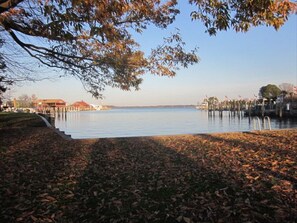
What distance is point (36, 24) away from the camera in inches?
327

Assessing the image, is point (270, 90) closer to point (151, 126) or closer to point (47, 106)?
point (47, 106)

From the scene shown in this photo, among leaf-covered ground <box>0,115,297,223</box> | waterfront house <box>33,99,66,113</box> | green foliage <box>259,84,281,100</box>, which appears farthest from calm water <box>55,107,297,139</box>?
green foliage <box>259,84,281,100</box>

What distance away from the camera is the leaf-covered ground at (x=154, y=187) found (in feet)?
13.0

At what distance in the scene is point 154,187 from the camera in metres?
5.11

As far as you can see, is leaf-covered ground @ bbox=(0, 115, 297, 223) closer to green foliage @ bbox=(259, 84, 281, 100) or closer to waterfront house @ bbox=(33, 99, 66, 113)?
waterfront house @ bbox=(33, 99, 66, 113)

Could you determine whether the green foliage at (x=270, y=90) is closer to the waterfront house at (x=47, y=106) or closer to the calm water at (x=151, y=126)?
the calm water at (x=151, y=126)

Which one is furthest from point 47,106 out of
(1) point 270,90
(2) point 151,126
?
(2) point 151,126

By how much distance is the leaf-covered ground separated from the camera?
3.96m

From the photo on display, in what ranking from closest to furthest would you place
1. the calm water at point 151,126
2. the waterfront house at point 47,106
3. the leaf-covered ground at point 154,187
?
1. the leaf-covered ground at point 154,187
2. the calm water at point 151,126
3. the waterfront house at point 47,106

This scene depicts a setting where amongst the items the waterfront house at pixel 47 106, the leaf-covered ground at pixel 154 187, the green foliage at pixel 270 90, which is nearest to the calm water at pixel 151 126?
the leaf-covered ground at pixel 154 187

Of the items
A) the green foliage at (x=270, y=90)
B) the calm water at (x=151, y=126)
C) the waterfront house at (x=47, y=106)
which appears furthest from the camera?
the green foliage at (x=270, y=90)

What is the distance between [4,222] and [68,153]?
5.30 metres

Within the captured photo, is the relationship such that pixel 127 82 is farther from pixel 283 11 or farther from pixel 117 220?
pixel 117 220

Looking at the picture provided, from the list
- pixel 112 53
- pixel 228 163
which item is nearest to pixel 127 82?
pixel 112 53
